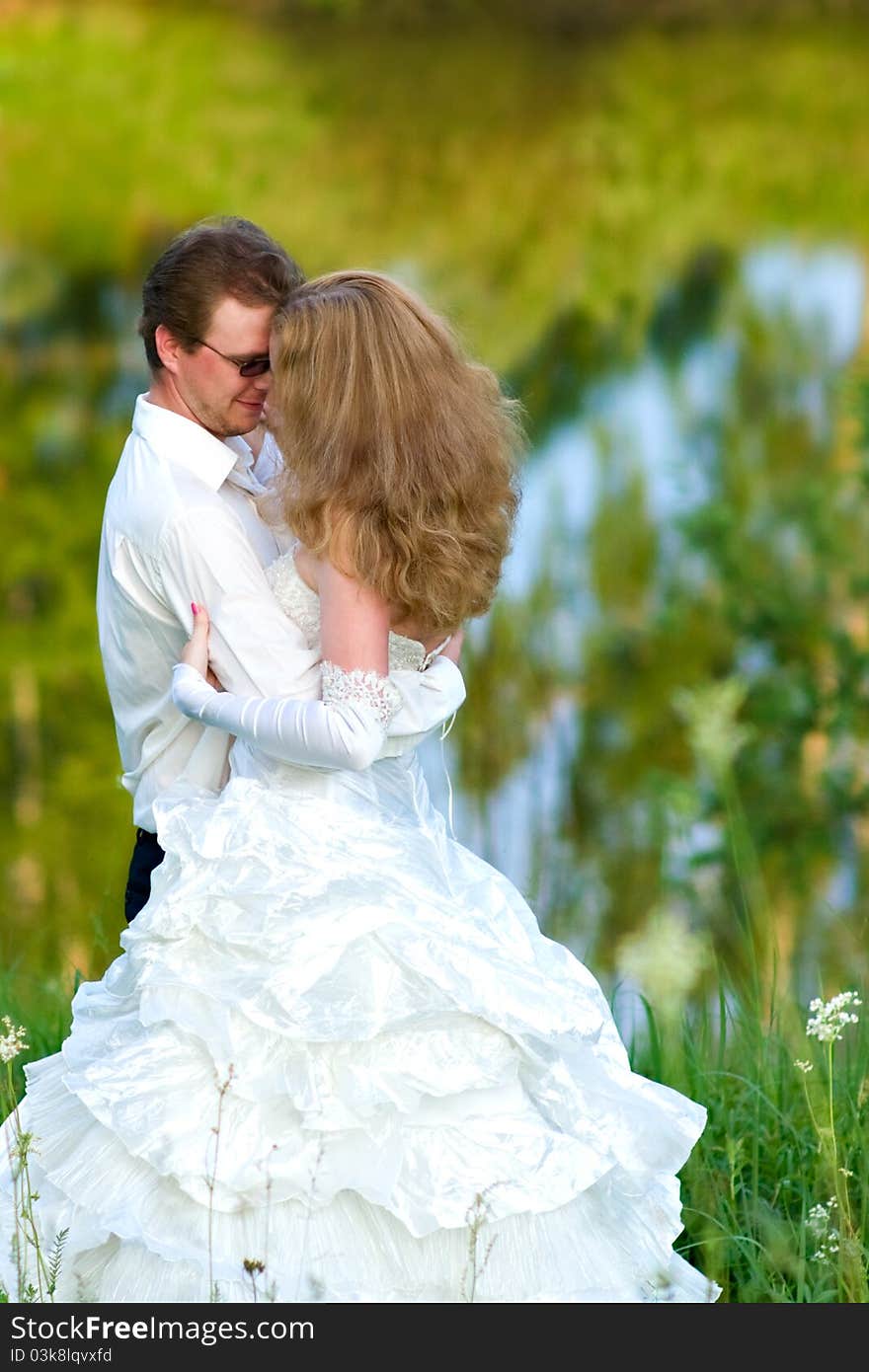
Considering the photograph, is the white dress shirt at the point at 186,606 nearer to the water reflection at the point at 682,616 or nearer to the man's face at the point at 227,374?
the man's face at the point at 227,374

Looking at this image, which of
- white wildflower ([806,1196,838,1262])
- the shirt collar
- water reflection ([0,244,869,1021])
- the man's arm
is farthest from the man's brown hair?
water reflection ([0,244,869,1021])

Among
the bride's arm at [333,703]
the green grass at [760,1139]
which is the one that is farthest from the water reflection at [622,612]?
the bride's arm at [333,703]

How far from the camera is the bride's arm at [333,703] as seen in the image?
2443mm

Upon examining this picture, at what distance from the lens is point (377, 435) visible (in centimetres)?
252

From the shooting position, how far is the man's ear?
2777mm

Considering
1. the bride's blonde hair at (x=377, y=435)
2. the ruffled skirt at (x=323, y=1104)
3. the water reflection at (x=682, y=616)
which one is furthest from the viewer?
the water reflection at (x=682, y=616)

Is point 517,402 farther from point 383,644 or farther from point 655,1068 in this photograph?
point 655,1068

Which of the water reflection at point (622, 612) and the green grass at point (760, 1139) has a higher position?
the water reflection at point (622, 612)

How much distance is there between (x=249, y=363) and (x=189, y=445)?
17cm

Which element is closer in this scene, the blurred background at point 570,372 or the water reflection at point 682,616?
the water reflection at point 682,616

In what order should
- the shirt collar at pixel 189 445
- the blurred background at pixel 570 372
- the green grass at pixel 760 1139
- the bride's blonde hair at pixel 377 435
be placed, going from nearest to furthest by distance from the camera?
the bride's blonde hair at pixel 377 435, the green grass at pixel 760 1139, the shirt collar at pixel 189 445, the blurred background at pixel 570 372

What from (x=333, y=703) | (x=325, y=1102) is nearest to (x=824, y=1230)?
(x=325, y=1102)

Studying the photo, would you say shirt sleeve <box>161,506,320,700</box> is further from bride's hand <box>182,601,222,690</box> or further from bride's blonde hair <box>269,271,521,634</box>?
bride's blonde hair <box>269,271,521,634</box>

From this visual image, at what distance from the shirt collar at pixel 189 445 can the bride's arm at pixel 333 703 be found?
0.35m
